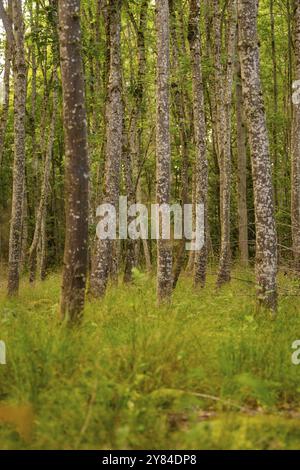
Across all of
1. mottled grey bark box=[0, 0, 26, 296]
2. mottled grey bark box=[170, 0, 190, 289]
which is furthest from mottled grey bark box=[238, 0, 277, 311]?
mottled grey bark box=[0, 0, 26, 296]

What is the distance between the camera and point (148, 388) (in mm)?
4832

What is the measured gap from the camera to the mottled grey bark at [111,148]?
10.6 m

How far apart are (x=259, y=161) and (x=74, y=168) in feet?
9.80

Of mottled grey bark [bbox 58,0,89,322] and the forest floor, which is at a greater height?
mottled grey bark [bbox 58,0,89,322]

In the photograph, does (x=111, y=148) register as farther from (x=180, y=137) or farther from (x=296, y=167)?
(x=296, y=167)

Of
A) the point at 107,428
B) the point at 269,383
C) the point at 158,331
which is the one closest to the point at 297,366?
the point at 269,383

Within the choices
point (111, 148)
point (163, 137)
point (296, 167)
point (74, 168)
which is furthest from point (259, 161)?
point (296, 167)

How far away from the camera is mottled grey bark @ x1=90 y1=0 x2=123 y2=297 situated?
1056 centimetres

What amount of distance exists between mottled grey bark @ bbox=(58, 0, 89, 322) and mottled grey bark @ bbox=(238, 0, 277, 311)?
9.07 feet

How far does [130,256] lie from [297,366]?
9968 millimetres

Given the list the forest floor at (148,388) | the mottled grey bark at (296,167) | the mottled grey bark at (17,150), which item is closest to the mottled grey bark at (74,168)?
the forest floor at (148,388)

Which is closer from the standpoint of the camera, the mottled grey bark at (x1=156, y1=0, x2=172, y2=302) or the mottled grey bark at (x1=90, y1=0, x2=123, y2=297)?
the mottled grey bark at (x1=156, y1=0, x2=172, y2=302)

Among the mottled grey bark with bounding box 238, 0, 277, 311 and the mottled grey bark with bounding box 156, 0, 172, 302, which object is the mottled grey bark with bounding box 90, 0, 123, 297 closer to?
the mottled grey bark with bounding box 156, 0, 172, 302

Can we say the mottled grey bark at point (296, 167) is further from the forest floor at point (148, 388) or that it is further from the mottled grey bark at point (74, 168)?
the mottled grey bark at point (74, 168)
